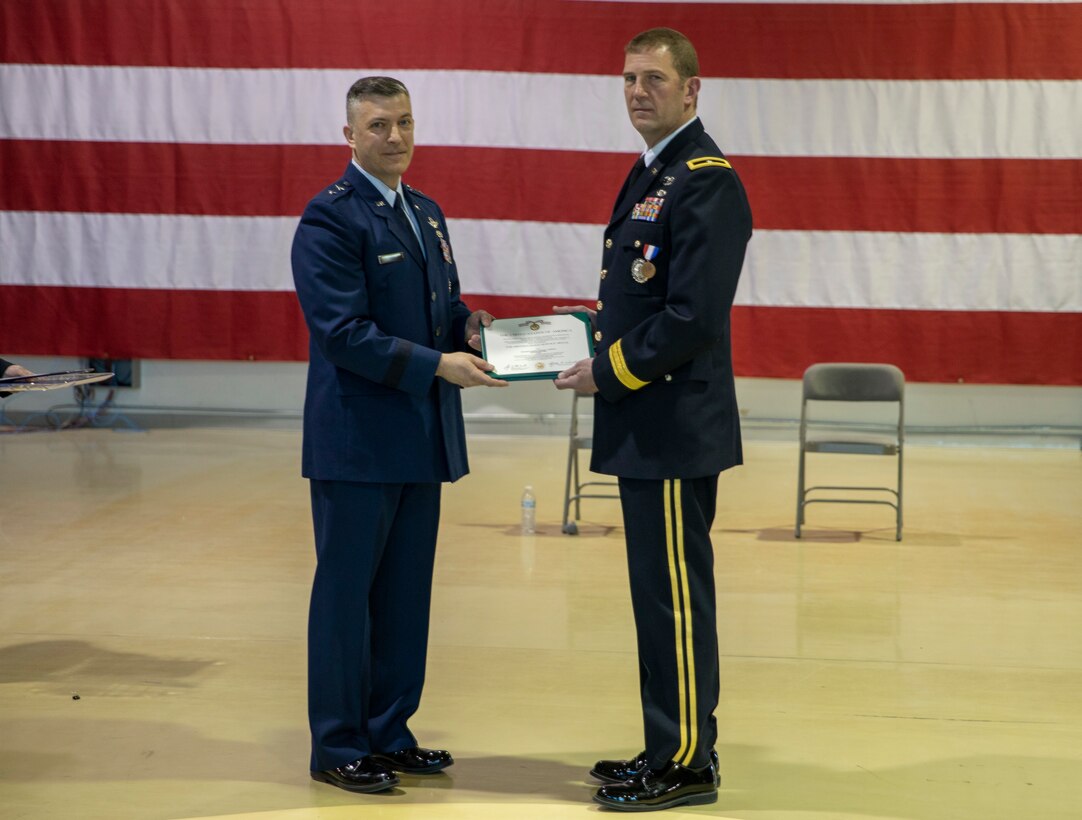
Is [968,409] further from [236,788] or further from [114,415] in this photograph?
[236,788]

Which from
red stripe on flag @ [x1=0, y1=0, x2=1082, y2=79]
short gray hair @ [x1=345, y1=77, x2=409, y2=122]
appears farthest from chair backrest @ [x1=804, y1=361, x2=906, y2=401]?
short gray hair @ [x1=345, y1=77, x2=409, y2=122]

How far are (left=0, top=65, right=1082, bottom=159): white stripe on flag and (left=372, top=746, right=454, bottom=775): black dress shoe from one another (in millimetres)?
5638

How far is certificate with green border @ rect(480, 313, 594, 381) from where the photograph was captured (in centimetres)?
291

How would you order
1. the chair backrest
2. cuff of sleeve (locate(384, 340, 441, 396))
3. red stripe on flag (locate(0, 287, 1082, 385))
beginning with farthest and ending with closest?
red stripe on flag (locate(0, 287, 1082, 385)), the chair backrest, cuff of sleeve (locate(384, 340, 441, 396))

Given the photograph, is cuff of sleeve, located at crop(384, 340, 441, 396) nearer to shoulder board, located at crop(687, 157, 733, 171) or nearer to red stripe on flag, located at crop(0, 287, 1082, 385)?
shoulder board, located at crop(687, 157, 733, 171)

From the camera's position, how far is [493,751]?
10.1 ft

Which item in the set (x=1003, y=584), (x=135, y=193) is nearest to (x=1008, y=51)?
(x=1003, y=584)

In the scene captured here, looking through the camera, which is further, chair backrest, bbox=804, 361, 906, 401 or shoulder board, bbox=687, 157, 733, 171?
chair backrest, bbox=804, 361, 906, 401

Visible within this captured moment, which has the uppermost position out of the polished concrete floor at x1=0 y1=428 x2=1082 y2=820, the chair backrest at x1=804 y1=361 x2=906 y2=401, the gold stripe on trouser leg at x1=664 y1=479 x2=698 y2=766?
the chair backrest at x1=804 y1=361 x2=906 y2=401

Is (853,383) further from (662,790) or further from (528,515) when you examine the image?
(662,790)

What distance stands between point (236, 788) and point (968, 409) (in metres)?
6.41

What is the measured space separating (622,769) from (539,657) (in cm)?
97

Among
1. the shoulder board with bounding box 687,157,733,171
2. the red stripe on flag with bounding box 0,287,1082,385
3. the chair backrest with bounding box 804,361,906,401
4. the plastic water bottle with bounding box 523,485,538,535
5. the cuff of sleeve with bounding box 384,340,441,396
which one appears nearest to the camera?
the shoulder board with bounding box 687,157,733,171

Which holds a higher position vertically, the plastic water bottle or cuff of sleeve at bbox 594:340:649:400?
cuff of sleeve at bbox 594:340:649:400
